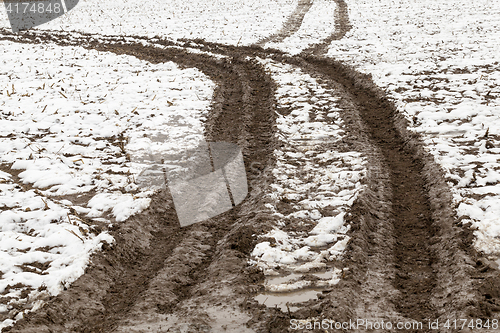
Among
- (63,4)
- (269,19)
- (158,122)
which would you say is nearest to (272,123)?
(158,122)

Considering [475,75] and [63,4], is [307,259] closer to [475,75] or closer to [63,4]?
[475,75]

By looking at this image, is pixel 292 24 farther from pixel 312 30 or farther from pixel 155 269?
pixel 155 269

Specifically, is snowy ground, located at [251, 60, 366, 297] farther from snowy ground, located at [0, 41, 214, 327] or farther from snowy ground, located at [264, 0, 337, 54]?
snowy ground, located at [264, 0, 337, 54]

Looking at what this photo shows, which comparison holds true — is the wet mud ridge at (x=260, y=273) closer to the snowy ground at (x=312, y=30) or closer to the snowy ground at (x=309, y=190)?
the snowy ground at (x=309, y=190)

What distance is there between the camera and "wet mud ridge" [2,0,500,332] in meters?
4.27

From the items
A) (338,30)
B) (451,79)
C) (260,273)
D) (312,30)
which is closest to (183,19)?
(312,30)

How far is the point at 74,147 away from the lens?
8.59 metres

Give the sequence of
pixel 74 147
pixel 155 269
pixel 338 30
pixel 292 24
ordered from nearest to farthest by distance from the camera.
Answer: pixel 155 269
pixel 74 147
pixel 338 30
pixel 292 24

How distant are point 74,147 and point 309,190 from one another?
17.3 ft

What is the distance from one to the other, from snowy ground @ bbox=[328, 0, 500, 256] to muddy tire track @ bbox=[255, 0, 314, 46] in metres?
2.92

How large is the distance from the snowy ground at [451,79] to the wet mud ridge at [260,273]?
0.43 meters

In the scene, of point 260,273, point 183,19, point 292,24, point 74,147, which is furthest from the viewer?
point 183,19

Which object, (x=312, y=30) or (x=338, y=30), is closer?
(x=338, y=30)

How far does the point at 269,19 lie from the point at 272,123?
15.4m
